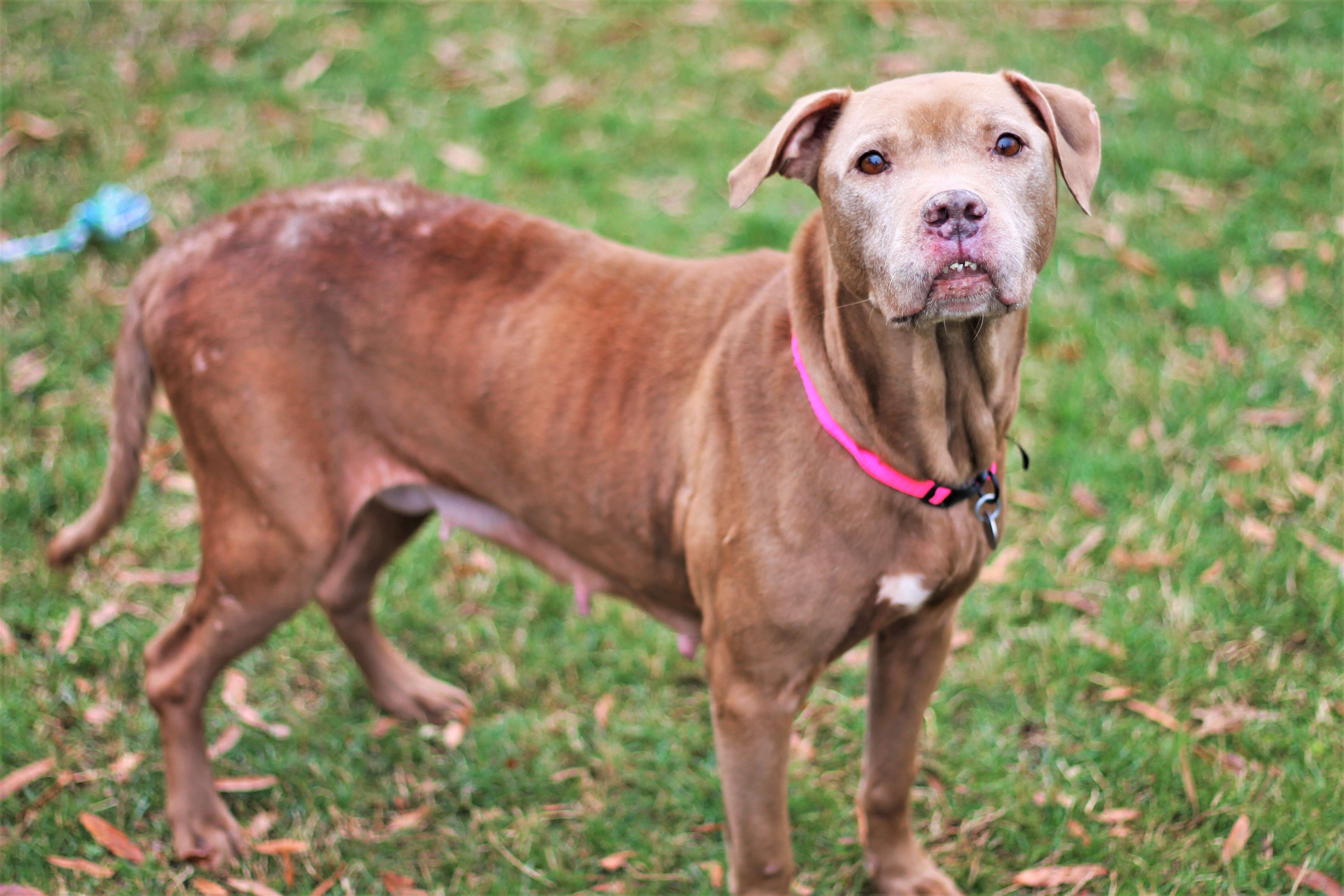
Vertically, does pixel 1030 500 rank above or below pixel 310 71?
below

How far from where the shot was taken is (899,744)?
3287mm

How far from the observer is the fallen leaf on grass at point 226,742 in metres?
4.02

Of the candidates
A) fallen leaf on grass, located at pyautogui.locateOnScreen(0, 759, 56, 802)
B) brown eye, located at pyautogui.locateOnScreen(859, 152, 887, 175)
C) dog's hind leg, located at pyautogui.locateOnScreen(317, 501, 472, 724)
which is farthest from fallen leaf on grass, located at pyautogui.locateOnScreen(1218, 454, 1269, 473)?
fallen leaf on grass, located at pyautogui.locateOnScreen(0, 759, 56, 802)

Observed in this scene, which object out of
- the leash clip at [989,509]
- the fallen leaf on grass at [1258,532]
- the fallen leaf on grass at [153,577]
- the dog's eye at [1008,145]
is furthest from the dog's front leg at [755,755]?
the fallen leaf on grass at [153,577]

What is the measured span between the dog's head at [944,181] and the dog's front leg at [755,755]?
93cm

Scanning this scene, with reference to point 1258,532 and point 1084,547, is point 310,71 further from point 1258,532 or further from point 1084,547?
point 1258,532

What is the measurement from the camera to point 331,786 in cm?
390

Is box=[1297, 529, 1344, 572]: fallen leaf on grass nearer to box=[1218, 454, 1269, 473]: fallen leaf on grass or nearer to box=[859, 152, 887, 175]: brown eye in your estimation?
box=[1218, 454, 1269, 473]: fallen leaf on grass

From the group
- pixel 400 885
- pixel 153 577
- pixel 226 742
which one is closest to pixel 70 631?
pixel 153 577

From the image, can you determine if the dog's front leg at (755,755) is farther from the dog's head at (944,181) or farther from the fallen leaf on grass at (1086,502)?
the fallen leaf on grass at (1086,502)

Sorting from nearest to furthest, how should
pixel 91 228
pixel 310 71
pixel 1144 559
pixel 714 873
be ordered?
pixel 714 873
pixel 1144 559
pixel 91 228
pixel 310 71

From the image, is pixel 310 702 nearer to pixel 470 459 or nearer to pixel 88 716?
pixel 88 716

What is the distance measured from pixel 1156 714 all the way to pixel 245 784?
280 centimetres

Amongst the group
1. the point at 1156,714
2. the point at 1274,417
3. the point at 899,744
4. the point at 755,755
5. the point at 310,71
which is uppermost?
the point at 310,71
